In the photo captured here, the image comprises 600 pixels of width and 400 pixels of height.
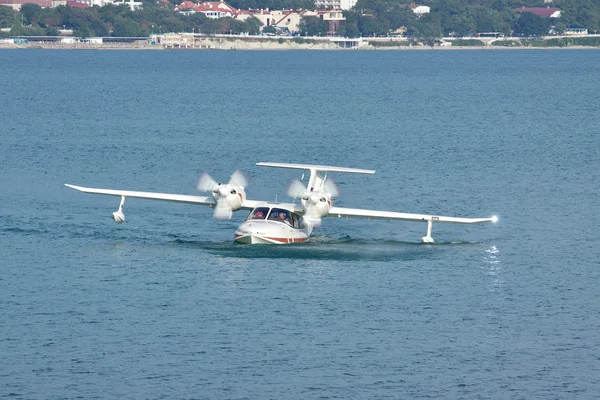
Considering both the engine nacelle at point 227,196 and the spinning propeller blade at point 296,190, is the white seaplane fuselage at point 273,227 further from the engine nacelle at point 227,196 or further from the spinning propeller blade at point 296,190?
the engine nacelle at point 227,196

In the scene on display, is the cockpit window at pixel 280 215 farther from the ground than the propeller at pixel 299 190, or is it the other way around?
the propeller at pixel 299 190

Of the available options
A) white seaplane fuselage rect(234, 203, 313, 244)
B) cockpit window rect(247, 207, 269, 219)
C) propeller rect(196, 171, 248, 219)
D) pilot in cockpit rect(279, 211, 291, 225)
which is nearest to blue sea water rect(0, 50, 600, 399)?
white seaplane fuselage rect(234, 203, 313, 244)

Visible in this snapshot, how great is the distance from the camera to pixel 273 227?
5922cm

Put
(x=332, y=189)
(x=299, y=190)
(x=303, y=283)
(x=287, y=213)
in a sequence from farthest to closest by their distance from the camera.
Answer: (x=332, y=189), (x=299, y=190), (x=287, y=213), (x=303, y=283)

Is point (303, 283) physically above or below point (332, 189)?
below

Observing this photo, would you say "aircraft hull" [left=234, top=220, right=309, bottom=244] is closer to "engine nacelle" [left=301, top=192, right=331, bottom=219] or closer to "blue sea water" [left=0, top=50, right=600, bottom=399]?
"blue sea water" [left=0, top=50, right=600, bottom=399]

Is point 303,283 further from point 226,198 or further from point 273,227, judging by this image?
point 226,198

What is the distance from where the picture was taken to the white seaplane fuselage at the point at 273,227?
58.9 m

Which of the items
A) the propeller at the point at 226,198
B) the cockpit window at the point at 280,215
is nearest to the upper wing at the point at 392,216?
the cockpit window at the point at 280,215

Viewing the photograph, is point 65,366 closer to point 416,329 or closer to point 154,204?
point 416,329

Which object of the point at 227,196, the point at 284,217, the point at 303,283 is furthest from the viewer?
the point at 284,217

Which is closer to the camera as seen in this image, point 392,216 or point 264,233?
point 264,233

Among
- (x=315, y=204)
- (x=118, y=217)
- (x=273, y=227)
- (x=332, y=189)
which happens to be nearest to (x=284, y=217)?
(x=273, y=227)

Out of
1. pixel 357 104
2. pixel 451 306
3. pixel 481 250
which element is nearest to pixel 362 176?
pixel 481 250
